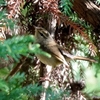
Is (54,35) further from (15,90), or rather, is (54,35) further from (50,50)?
(15,90)

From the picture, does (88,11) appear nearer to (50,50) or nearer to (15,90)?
(50,50)

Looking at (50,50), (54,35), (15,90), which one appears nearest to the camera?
(15,90)

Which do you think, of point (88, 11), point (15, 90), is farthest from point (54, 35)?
point (15, 90)

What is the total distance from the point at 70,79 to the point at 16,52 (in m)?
0.61

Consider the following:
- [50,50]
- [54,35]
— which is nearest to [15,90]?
[50,50]

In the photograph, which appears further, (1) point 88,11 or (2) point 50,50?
(1) point 88,11

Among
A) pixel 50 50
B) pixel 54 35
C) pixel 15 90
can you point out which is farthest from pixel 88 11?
pixel 15 90

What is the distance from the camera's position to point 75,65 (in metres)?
1.00

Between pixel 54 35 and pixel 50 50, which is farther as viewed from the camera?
pixel 54 35

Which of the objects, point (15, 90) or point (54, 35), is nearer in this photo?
point (15, 90)

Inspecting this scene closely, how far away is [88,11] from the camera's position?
92 centimetres

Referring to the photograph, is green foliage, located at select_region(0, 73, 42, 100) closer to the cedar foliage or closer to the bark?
the cedar foliage

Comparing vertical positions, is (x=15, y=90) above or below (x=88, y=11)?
below

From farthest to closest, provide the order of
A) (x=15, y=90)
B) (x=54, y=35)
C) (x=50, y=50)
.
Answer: (x=54, y=35) < (x=50, y=50) < (x=15, y=90)
